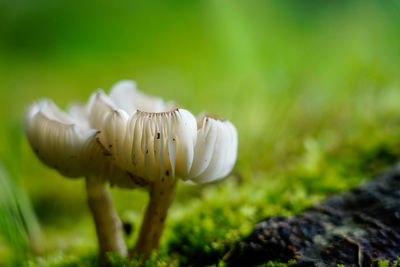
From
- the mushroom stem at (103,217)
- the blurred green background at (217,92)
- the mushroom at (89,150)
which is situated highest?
the blurred green background at (217,92)

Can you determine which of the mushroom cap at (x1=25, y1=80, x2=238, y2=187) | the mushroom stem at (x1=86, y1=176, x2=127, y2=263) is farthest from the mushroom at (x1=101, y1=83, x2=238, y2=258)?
the mushroom stem at (x1=86, y1=176, x2=127, y2=263)

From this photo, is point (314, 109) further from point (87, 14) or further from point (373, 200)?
point (87, 14)

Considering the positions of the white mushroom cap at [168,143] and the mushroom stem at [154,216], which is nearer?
→ the white mushroom cap at [168,143]

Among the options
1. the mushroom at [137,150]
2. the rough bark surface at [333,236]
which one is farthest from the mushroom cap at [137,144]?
the rough bark surface at [333,236]

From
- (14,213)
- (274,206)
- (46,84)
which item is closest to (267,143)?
(274,206)

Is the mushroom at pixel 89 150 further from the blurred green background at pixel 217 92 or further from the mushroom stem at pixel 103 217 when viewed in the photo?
the blurred green background at pixel 217 92

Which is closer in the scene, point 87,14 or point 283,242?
point 283,242

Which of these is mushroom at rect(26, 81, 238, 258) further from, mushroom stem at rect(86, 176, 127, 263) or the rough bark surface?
the rough bark surface
